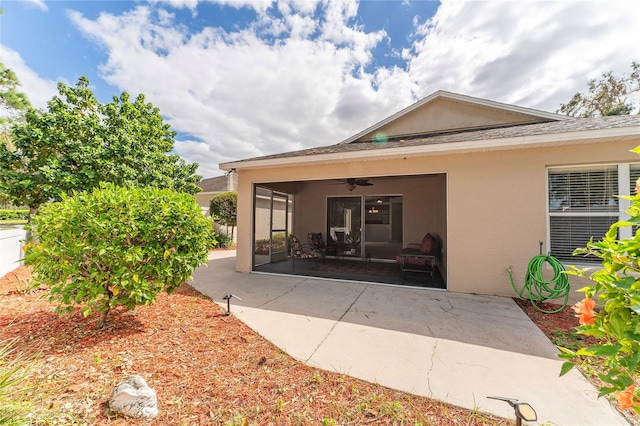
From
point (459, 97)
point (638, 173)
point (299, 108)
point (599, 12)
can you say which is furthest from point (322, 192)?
→ point (599, 12)

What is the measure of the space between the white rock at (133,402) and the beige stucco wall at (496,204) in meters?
5.22

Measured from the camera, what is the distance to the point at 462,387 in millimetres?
2287

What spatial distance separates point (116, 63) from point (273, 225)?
22.5ft

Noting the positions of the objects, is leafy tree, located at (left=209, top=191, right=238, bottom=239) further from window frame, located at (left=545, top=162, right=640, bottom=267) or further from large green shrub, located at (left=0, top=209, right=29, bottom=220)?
large green shrub, located at (left=0, top=209, right=29, bottom=220)

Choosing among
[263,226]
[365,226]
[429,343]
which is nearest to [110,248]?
[429,343]

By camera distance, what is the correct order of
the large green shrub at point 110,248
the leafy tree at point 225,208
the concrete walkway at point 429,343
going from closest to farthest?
the concrete walkway at point 429,343 → the large green shrub at point 110,248 → the leafy tree at point 225,208

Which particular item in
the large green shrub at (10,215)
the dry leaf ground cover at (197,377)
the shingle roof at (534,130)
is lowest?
the dry leaf ground cover at (197,377)

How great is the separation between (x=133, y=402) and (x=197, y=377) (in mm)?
564

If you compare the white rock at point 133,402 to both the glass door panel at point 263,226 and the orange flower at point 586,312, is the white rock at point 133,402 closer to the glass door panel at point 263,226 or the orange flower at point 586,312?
the orange flower at point 586,312

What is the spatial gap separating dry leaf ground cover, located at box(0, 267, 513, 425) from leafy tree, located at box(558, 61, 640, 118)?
2667 centimetres

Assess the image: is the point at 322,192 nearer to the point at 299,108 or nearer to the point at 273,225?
the point at 273,225

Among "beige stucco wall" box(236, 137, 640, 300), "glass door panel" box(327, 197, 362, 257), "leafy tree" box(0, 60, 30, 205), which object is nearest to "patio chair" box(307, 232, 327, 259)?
"glass door panel" box(327, 197, 362, 257)

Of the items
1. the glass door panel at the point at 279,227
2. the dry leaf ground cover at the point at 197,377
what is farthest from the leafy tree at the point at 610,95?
the dry leaf ground cover at the point at 197,377

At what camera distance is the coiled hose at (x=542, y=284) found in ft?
13.4
